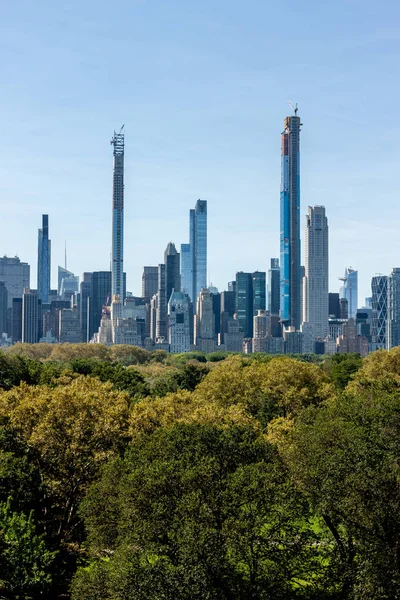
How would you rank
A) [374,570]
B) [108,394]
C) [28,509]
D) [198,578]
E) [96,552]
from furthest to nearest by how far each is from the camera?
[108,394]
[28,509]
[96,552]
[374,570]
[198,578]

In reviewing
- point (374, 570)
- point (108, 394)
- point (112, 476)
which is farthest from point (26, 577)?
point (108, 394)

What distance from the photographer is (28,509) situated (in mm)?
31312

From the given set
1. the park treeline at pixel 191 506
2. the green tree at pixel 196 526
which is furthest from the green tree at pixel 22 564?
the green tree at pixel 196 526

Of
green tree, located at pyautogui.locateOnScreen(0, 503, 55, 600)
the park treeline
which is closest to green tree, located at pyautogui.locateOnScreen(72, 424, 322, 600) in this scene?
the park treeline

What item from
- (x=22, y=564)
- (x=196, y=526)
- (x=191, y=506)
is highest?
(x=191, y=506)

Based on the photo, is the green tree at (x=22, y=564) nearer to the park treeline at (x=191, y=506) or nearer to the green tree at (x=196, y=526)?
the park treeline at (x=191, y=506)

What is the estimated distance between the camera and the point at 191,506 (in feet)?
83.1

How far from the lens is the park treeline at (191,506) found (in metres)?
23.9

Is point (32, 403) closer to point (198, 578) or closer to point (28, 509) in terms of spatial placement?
point (28, 509)

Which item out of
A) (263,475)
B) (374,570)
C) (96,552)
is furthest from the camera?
(96,552)

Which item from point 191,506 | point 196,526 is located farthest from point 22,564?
point 196,526

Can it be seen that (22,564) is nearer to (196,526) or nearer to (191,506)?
(191,506)

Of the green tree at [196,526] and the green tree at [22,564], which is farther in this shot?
the green tree at [22,564]

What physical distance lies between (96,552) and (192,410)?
1540cm
